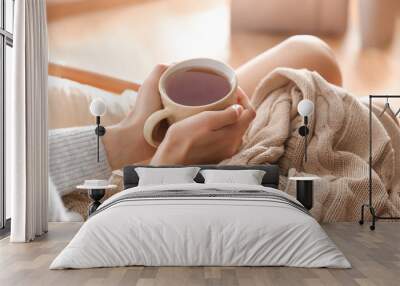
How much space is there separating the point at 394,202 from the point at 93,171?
11.2 feet

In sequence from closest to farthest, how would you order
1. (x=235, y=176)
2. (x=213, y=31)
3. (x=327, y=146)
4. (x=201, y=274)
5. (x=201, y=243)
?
(x=201, y=274) < (x=201, y=243) < (x=235, y=176) < (x=327, y=146) < (x=213, y=31)

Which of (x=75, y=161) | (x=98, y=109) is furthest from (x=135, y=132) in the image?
(x=75, y=161)

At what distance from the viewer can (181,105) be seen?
6418 mm

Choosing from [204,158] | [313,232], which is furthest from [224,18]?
[313,232]

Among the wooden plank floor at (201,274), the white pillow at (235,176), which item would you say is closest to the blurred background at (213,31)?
the white pillow at (235,176)

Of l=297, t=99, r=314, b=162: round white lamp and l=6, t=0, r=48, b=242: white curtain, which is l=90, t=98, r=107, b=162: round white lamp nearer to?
l=6, t=0, r=48, b=242: white curtain

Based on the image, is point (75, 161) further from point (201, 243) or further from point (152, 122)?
point (201, 243)

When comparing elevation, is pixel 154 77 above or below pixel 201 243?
above

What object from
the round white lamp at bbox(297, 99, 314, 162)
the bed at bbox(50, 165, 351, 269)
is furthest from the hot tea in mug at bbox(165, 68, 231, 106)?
the bed at bbox(50, 165, 351, 269)

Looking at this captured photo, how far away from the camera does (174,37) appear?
269 inches

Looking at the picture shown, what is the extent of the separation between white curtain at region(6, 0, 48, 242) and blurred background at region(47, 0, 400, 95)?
3.56 feet

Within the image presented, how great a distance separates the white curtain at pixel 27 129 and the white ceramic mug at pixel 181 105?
1230 mm

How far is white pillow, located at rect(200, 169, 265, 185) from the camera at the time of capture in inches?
234

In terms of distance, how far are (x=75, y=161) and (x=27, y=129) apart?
1.37 meters
